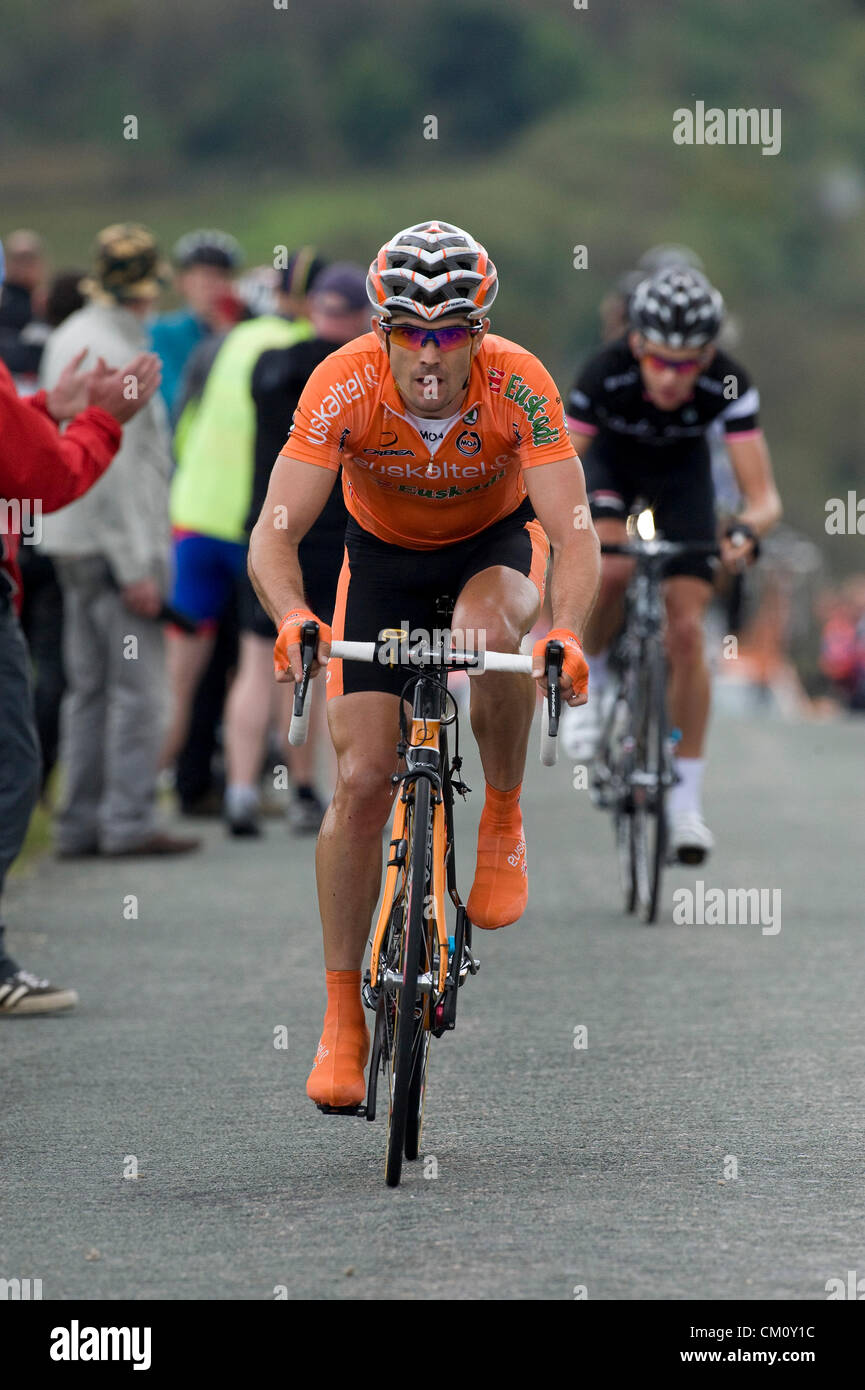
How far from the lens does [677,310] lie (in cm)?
905

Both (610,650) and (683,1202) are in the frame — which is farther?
(610,650)

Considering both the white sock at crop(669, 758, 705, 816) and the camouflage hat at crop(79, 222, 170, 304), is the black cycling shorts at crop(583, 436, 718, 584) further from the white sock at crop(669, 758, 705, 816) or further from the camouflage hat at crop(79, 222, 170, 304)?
the camouflage hat at crop(79, 222, 170, 304)

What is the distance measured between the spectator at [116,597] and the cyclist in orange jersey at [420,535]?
4781 mm

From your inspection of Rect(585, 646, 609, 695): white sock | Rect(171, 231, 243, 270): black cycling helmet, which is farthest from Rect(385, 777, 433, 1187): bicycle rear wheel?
Rect(171, 231, 243, 270): black cycling helmet

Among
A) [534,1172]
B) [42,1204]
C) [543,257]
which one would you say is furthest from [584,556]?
A: [543,257]

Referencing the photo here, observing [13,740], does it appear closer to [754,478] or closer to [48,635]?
[754,478]

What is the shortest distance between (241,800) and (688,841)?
10.1 feet

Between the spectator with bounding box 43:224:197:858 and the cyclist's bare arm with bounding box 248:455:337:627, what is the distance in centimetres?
507

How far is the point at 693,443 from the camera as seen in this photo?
9.80 metres

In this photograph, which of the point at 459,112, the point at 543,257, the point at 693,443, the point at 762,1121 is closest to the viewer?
the point at 762,1121

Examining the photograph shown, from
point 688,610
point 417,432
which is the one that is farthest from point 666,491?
point 417,432

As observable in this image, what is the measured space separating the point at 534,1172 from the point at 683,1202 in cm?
41

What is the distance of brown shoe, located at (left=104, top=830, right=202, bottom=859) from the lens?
1110 centimetres

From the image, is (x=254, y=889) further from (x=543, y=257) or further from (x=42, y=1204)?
(x=543, y=257)
